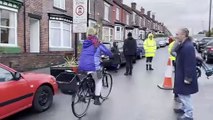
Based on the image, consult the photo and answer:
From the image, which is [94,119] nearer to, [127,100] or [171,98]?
[127,100]

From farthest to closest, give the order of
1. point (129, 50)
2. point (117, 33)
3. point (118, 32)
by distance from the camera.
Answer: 1. point (118, 32)
2. point (117, 33)
3. point (129, 50)

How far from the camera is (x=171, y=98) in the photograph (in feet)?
28.6

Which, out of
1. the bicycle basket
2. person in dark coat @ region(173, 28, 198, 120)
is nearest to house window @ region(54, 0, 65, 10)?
the bicycle basket

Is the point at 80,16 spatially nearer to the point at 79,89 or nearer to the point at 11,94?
the point at 79,89

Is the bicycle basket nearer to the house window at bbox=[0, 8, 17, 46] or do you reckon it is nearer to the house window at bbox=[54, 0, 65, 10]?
the house window at bbox=[0, 8, 17, 46]

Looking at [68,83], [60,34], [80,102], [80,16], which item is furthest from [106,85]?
[60,34]

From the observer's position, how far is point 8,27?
1544 cm

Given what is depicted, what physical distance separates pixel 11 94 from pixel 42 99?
1.27 metres

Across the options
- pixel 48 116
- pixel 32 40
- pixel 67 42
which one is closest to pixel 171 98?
pixel 48 116

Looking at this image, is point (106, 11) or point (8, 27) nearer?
point (8, 27)

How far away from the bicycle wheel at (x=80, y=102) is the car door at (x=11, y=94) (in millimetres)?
1038

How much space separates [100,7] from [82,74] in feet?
86.4

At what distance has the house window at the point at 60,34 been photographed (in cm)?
1988

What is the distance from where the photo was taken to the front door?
18.2 meters
